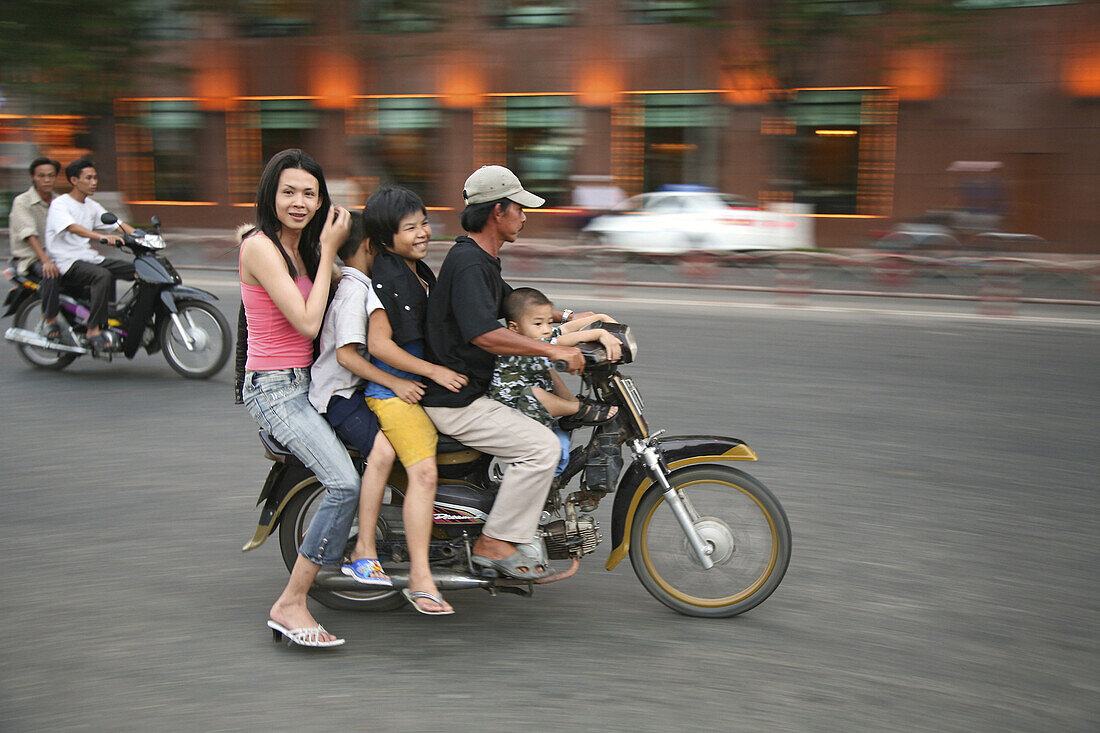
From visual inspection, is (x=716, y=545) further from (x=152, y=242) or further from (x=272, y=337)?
(x=152, y=242)

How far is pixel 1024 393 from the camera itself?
324 inches

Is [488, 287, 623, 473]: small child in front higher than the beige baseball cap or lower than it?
lower

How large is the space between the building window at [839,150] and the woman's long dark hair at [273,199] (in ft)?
71.1

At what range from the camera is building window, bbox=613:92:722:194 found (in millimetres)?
25109

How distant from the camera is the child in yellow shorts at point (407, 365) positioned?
12.4 feet

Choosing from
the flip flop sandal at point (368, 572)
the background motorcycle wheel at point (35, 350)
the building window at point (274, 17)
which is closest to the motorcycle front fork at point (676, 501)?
the flip flop sandal at point (368, 572)

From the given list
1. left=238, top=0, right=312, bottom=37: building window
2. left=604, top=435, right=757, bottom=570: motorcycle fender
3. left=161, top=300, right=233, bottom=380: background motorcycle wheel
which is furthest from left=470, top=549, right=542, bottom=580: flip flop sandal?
left=238, top=0, right=312, bottom=37: building window

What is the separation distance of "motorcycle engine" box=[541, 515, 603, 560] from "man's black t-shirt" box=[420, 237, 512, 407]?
2.02ft

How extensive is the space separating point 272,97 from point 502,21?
24.2 feet

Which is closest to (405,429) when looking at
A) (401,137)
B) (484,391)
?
(484,391)

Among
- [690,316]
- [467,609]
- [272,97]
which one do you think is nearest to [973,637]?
[467,609]

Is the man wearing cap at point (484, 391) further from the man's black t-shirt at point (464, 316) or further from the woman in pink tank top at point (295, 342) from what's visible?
the woman in pink tank top at point (295, 342)

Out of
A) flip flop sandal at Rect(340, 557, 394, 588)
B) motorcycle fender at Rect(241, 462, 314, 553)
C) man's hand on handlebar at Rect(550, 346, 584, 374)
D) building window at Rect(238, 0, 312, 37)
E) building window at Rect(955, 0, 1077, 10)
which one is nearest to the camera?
man's hand on handlebar at Rect(550, 346, 584, 374)

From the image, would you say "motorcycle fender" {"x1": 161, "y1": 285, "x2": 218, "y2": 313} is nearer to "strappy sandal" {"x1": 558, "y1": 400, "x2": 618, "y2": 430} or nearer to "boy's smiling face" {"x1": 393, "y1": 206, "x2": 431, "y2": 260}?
"boy's smiling face" {"x1": 393, "y1": 206, "x2": 431, "y2": 260}
